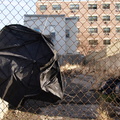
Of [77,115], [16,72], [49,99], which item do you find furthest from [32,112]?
[16,72]

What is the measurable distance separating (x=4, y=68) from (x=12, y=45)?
0.25 m

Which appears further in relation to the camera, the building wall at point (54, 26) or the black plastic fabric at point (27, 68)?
Answer: the building wall at point (54, 26)

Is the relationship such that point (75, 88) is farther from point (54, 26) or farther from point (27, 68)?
point (27, 68)

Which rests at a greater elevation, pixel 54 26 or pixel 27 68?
pixel 27 68

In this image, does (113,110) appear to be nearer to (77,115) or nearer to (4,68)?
(77,115)

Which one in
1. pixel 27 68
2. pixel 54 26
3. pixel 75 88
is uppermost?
pixel 27 68

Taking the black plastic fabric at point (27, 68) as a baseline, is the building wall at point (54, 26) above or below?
below

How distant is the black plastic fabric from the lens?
62.4 inches

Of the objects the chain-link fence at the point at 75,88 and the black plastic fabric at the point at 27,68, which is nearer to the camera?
the black plastic fabric at the point at 27,68

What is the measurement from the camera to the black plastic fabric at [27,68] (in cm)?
159

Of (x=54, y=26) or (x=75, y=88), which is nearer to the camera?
(x=54, y=26)

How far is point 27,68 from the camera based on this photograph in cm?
161

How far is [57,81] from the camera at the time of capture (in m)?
1.72

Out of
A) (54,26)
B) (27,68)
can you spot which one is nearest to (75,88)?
(54,26)
